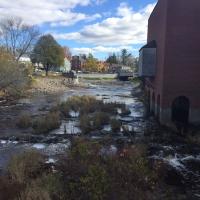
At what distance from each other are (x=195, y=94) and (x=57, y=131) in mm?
9566

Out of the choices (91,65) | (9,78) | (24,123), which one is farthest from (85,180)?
(91,65)

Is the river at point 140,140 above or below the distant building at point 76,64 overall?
below

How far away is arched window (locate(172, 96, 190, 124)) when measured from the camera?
90.4ft

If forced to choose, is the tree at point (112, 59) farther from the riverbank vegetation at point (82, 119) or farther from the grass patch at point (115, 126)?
the grass patch at point (115, 126)

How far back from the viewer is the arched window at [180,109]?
90.4ft

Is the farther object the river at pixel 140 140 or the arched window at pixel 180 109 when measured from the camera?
the arched window at pixel 180 109

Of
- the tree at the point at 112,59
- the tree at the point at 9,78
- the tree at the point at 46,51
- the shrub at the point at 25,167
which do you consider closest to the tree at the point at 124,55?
the tree at the point at 112,59

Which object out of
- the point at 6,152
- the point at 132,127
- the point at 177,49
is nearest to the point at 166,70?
the point at 177,49

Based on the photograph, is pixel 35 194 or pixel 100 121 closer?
pixel 35 194


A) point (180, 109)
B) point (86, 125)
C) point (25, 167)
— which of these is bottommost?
point (86, 125)

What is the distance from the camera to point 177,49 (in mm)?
26062

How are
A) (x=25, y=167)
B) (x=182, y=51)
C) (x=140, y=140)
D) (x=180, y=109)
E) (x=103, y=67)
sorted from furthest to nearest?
(x=103, y=67)
(x=180, y=109)
(x=182, y=51)
(x=140, y=140)
(x=25, y=167)

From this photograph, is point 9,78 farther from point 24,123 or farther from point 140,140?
point 140,140

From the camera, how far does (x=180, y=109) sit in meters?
28.0
